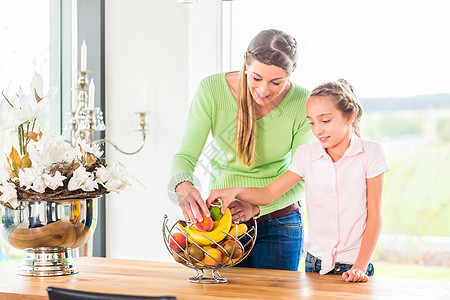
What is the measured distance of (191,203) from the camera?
1.73m

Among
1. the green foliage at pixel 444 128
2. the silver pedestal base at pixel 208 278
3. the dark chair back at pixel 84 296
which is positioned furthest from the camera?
the green foliage at pixel 444 128

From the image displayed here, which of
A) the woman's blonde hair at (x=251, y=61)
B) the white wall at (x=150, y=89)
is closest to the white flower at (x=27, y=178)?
the woman's blonde hair at (x=251, y=61)

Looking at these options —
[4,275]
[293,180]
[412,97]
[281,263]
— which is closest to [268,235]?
[281,263]

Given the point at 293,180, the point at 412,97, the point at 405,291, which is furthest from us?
the point at 412,97

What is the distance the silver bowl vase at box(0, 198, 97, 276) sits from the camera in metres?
1.72

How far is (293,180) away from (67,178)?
799mm

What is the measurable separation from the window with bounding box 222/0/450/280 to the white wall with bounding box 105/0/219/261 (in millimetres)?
599

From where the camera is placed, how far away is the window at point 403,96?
2.84m

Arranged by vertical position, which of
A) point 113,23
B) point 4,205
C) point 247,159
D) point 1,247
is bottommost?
point 1,247

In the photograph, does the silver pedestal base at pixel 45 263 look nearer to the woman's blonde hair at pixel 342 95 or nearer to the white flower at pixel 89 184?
the white flower at pixel 89 184

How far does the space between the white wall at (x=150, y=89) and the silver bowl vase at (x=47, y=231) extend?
134 cm

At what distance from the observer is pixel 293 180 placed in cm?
208

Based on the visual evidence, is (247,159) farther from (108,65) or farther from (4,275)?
(108,65)

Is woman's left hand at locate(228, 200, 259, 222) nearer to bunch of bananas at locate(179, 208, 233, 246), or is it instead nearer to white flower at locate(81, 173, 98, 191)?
bunch of bananas at locate(179, 208, 233, 246)
